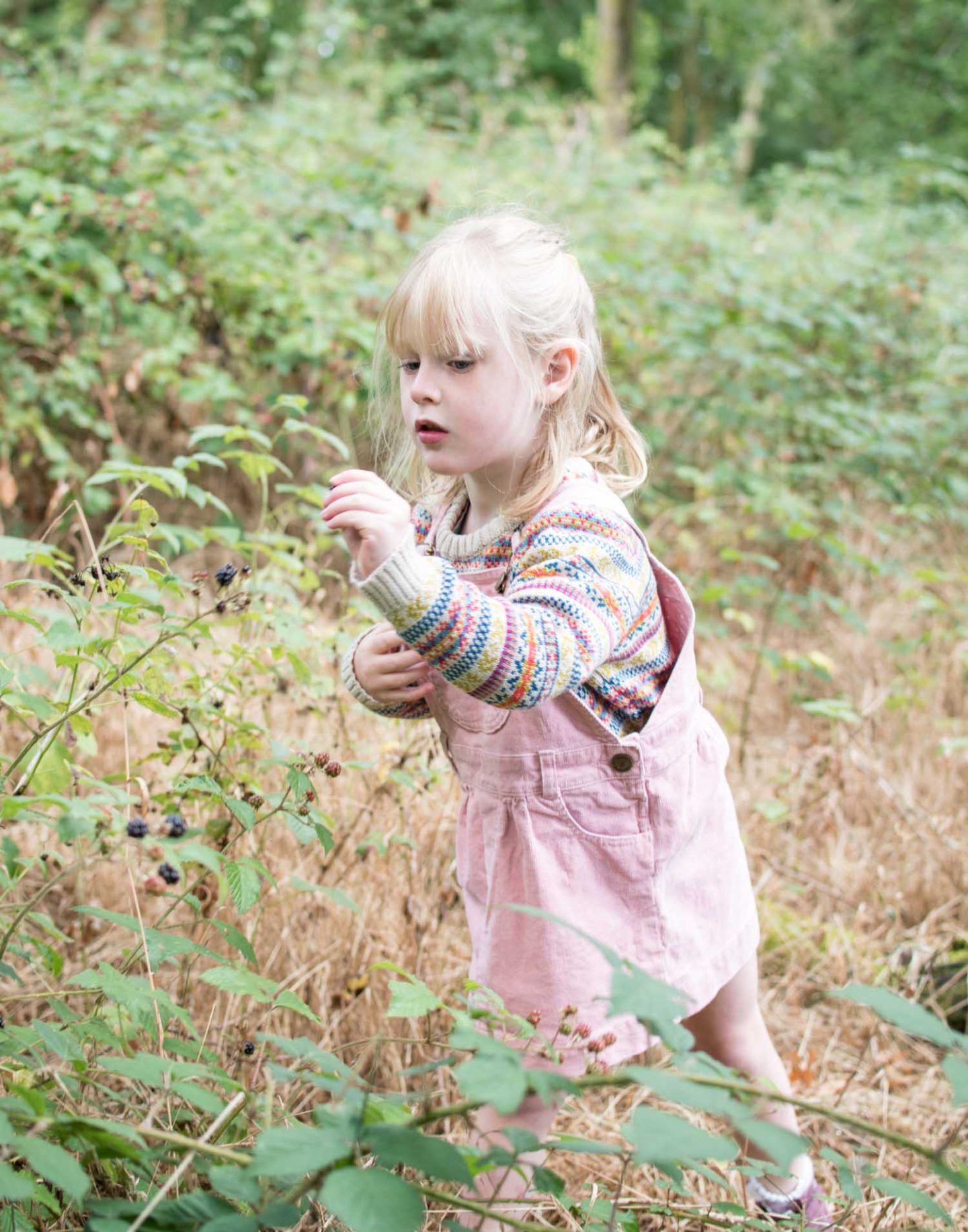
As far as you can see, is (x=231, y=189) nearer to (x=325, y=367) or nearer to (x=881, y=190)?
(x=325, y=367)

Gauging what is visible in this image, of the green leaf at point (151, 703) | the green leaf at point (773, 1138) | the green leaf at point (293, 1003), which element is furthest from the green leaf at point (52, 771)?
the green leaf at point (773, 1138)

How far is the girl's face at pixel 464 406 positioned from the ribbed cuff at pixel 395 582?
309 mm

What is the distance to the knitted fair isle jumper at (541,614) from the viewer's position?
1.27 metres

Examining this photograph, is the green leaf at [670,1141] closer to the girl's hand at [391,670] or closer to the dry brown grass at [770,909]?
the dry brown grass at [770,909]

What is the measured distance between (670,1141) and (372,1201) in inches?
9.2

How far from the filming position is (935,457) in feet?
15.4

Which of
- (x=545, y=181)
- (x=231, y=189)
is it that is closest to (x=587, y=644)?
(x=231, y=189)

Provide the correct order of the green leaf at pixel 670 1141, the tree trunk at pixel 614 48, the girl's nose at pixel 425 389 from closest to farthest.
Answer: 1. the green leaf at pixel 670 1141
2. the girl's nose at pixel 425 389
3. the tree trunk at pixel 614 48

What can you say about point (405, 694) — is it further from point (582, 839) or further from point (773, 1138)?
point (773, 1138)

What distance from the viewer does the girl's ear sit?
165cm

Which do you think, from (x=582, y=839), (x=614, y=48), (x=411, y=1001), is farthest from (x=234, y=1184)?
(x=614, y=48)

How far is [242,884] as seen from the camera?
140cm

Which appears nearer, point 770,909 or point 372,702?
point 372,702

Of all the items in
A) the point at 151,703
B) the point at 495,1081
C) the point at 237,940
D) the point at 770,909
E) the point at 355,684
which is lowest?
the point at 770,909
